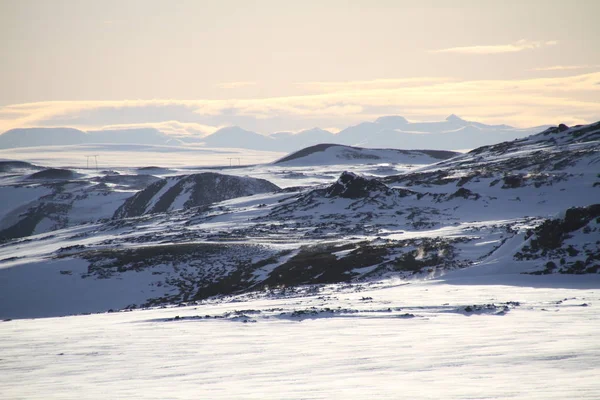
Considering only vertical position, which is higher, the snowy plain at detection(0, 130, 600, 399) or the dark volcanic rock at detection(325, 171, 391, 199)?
the dark volcanic rock at detection(325, 171, 391, 199)

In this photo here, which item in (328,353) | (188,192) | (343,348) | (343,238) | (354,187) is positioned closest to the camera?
(328,353)

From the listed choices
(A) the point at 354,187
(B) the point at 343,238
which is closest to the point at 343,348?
(B) the point at 343,238

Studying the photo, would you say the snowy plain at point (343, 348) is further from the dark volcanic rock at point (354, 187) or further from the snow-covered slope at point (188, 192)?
the snow-covered slope at point (188, 192)

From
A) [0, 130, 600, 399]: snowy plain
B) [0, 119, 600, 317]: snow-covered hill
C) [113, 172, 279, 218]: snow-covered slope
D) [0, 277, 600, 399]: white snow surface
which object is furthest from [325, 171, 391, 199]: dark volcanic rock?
[0, 277, 600, 399]: white snow surface

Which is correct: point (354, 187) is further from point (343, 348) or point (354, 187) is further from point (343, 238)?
point (343, 348)

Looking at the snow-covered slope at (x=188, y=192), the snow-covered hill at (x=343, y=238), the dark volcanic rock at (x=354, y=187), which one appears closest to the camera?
the snow-covered hill at (x=343, y=238)

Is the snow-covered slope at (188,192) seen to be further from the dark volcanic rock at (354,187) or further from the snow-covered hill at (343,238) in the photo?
the dark volcanic rock at (354,187)

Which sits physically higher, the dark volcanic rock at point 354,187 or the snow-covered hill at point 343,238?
the dark volcanic rock at point 354,187

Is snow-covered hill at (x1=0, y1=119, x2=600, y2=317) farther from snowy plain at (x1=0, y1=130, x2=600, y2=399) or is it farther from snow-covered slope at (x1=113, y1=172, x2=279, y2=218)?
snowy plain at (x1=0, y1=130, x2=600, y2=399)

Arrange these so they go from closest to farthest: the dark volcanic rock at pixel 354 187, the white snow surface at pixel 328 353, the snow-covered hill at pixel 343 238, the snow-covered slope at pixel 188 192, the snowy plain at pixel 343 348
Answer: the white snow surface at pixel 328 353, the snowy plain at pixel 343 348, the snow-covered hill at pixel 343 238, the dark volcanic rock at pixel 354 187, the snow-covered slope at pixel 188 192

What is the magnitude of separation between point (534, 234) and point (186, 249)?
28905 mm

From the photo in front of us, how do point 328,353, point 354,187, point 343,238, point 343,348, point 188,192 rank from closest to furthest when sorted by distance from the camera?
1. point 328,353
2. point 343,348
3. point 343,238
4. point 354,187
5. point 188,192

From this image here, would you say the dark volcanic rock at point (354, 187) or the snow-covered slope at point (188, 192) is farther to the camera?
the snow-covered slope at point (188, 192)

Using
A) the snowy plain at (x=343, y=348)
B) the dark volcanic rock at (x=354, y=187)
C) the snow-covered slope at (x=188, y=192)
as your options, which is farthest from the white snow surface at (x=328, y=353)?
the snow-covered slope at (x=188, y=192)
